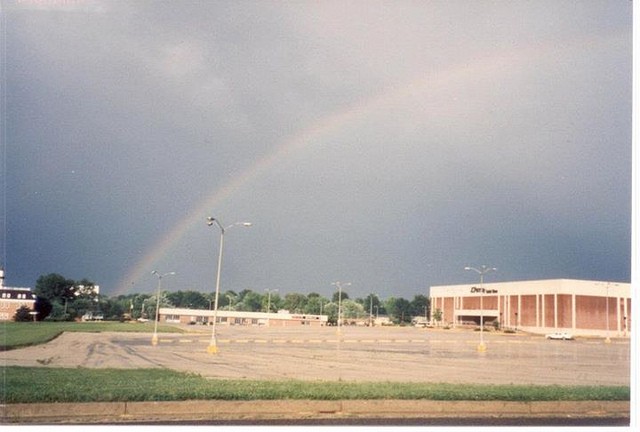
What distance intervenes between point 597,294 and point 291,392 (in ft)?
298

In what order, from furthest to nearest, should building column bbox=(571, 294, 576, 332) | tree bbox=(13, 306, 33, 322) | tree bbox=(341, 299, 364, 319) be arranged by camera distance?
tree bbox=(341, 299, 364, 319) < building column bbox=(571, 294, 576, 332) < tree bbox=(13, 306, 33, 322)

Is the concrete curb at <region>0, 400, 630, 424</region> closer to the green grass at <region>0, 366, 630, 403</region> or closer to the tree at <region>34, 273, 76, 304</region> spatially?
the green grass at <region>0, 366, 630, 403</region>

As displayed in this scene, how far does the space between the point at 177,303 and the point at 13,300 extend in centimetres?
5893

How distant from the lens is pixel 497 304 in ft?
339

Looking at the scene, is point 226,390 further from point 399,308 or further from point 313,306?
point 399,308

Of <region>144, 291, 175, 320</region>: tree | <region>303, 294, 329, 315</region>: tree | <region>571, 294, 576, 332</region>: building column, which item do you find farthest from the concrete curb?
<region>303, 294, 329, 315</region>: tree

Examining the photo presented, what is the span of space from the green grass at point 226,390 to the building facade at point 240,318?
110 metres

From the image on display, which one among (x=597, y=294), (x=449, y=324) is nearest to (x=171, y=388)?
(x=597, y=294)

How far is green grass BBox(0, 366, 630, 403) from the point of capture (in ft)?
41.4

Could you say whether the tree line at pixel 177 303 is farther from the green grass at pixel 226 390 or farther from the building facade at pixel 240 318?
the green grass at pixel 226 390

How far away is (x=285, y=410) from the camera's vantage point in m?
12.6

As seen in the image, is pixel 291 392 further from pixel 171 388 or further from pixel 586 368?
pixel 586 368

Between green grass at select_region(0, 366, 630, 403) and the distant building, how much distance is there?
91.9 m

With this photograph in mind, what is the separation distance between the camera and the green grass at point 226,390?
1262 cm
